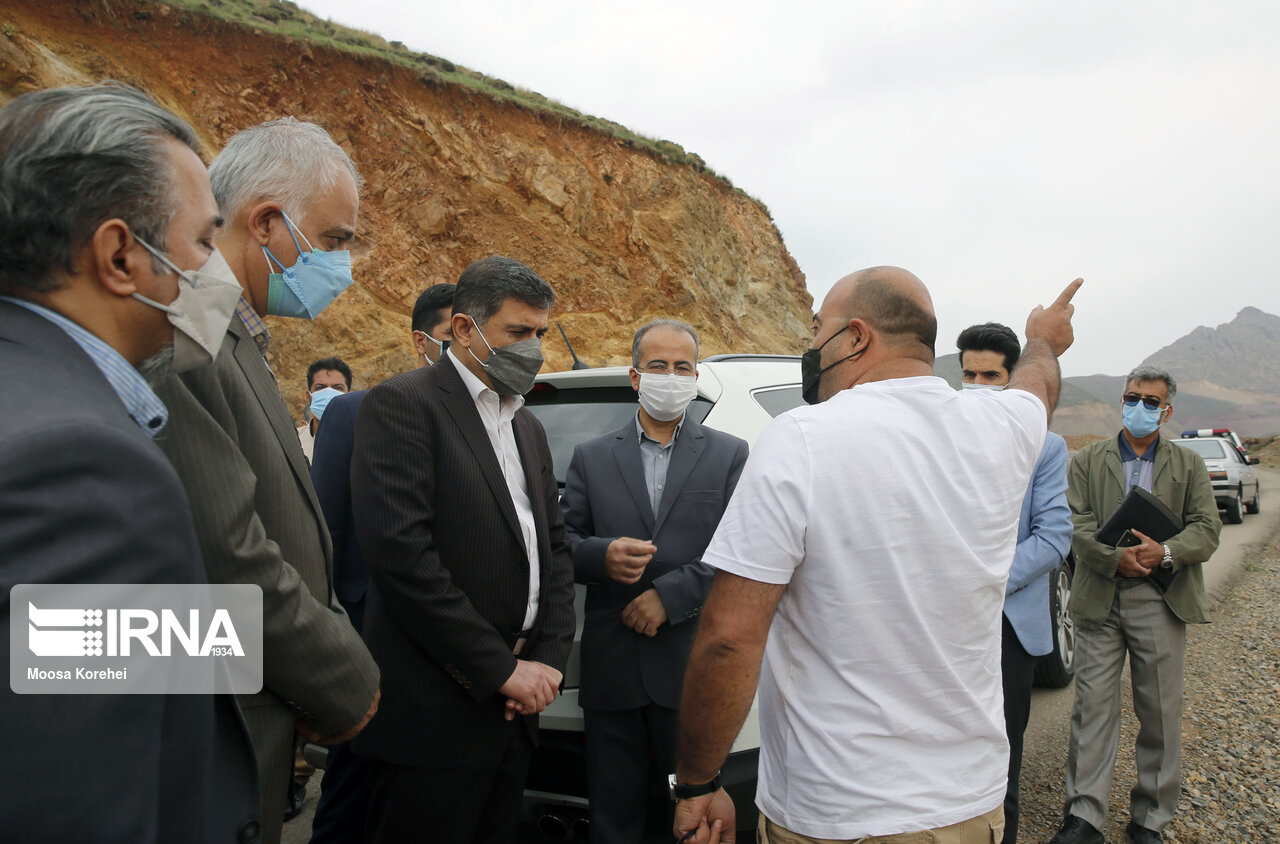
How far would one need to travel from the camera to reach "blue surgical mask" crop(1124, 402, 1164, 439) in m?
4.05

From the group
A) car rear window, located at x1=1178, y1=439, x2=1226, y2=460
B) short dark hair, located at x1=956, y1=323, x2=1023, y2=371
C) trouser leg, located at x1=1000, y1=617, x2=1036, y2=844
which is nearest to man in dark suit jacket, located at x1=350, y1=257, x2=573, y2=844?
trouser leg, located at x1=1000, y1=617, x2=1036, y2=844

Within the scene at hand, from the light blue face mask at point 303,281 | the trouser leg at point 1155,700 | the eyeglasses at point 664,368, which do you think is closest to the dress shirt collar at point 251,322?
the light blue face mask at point 303,281

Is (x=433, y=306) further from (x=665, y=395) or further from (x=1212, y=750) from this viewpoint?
(x=1212, y=750)

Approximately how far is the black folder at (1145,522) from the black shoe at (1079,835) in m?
1.21

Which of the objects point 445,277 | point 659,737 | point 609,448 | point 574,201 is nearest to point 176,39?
point 445,277

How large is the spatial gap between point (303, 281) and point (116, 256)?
98 cm

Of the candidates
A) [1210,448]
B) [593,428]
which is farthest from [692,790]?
[1210,448]

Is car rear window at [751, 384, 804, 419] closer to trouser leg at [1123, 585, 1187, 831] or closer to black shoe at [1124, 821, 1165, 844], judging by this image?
trouser leg at [1123, 585, 1187, 831]

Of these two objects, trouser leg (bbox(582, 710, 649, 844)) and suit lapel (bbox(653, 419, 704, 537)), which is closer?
trouser leg (bbox(582, 710, 649, 844))

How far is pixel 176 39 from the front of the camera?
1464 centimetres

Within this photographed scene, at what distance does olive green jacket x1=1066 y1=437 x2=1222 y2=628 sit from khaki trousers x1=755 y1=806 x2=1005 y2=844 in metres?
2.47

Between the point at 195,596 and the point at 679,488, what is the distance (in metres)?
2.02

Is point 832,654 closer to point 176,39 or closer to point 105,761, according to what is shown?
point 105,761

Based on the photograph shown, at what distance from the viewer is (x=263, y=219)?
2.09 m
